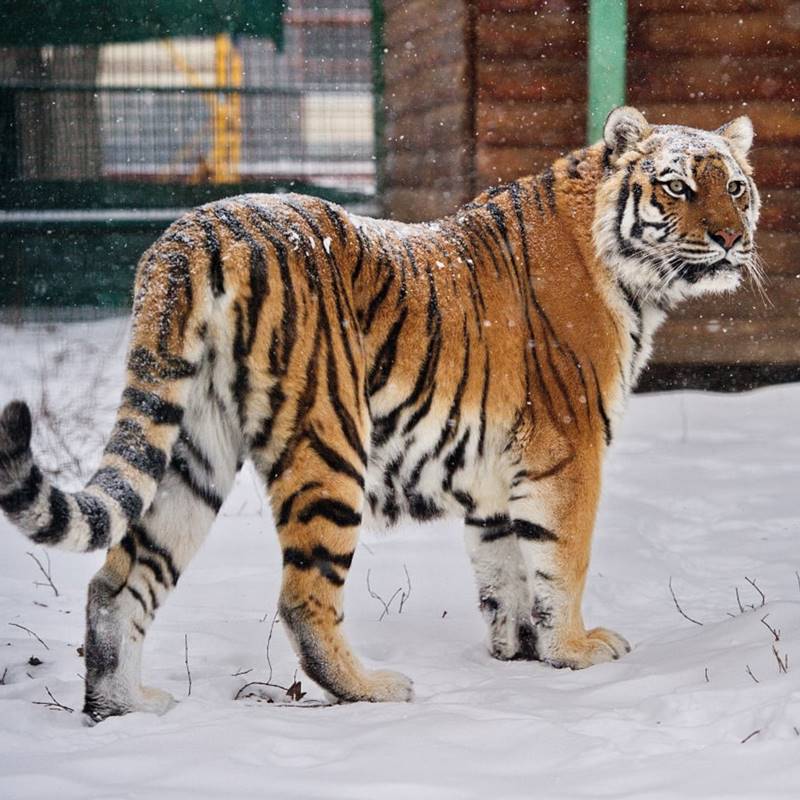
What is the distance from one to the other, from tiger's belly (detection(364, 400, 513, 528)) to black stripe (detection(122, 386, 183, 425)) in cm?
63

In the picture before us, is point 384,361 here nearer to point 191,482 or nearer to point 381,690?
point 191,482

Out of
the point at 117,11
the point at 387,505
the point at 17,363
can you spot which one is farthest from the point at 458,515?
the point at 117,11

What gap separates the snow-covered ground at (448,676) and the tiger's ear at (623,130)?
1.49 metres

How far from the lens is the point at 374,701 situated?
322cm

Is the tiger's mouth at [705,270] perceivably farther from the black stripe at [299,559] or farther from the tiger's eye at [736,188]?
the black stripe at [299,559]

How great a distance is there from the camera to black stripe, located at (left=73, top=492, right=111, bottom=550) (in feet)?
8.85

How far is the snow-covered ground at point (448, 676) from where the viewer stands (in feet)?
8.52

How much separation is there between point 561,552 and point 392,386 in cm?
73

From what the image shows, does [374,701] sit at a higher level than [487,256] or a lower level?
lower

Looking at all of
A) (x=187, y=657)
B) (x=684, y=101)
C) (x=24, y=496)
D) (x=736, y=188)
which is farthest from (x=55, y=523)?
(x=684, y=101)

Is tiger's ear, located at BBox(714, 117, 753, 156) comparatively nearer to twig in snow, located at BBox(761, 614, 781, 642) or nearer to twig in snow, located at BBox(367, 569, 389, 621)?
twig in snow, located at BBox(761, 614, 781, 642)

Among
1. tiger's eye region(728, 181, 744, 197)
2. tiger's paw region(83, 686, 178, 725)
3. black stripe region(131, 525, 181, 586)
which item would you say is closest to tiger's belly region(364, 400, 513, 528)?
black stripe region(131, 525, 181, 586)

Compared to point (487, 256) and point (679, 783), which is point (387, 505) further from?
point (679, 783)

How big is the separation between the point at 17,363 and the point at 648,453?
4.07m
